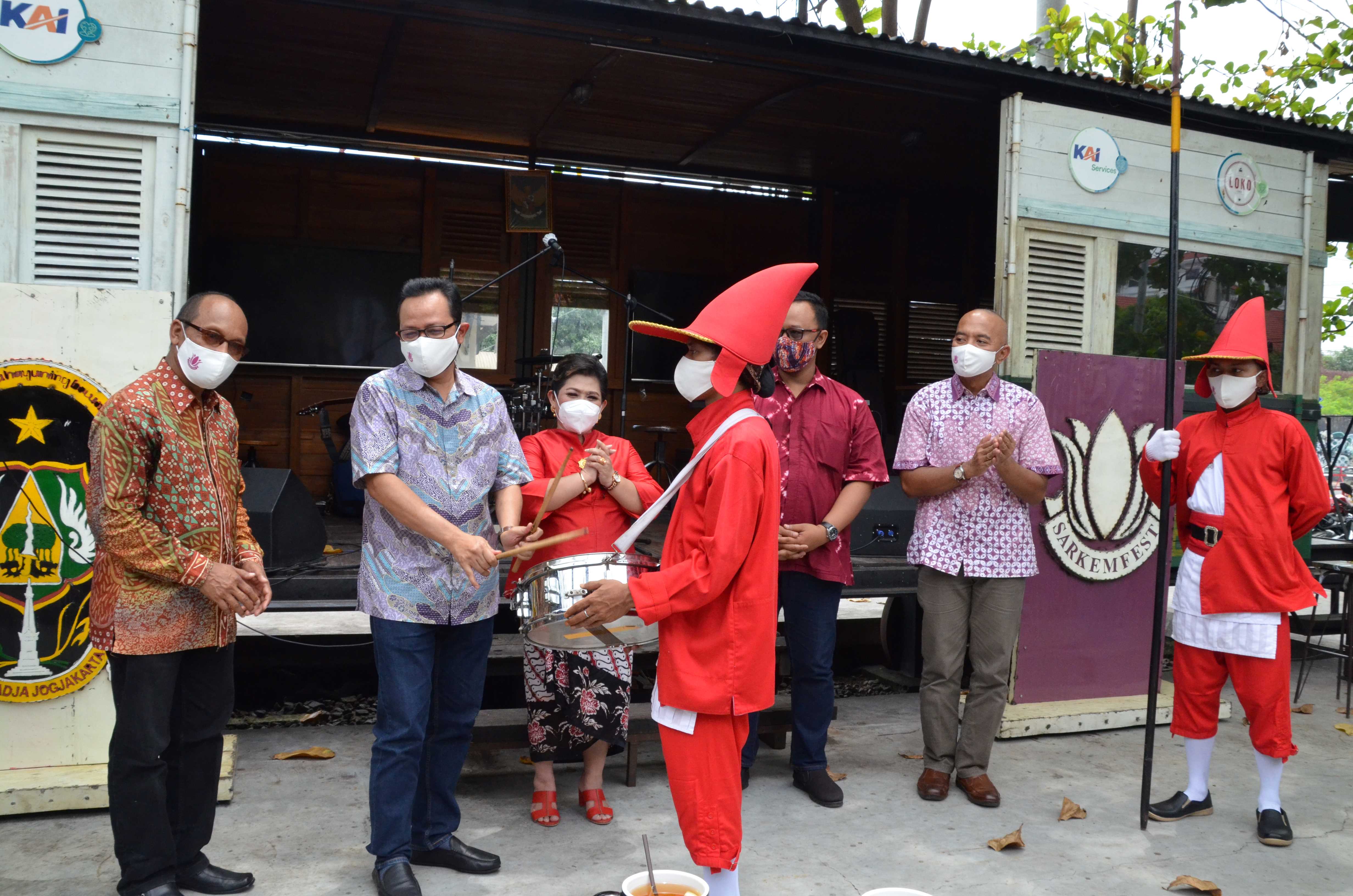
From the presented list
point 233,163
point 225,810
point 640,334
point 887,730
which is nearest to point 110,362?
point 225,810

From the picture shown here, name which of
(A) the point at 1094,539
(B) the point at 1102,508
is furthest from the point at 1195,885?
(B) the point at 1102,508

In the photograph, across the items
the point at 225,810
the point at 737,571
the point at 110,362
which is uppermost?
the point at 110,362

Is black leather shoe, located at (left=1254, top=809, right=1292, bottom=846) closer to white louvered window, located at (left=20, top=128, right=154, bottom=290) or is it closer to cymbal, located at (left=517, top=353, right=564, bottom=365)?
white louvered window, located at (left=20, top=128, right=154, bottom=290)

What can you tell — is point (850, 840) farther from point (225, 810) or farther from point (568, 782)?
point (225, 810)

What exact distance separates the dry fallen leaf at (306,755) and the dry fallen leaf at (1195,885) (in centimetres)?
364

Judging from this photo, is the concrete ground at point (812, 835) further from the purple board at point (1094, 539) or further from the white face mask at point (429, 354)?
the white face mask at point (429, 354)

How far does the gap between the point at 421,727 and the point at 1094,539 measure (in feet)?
13.0

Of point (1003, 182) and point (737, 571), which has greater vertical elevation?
point (1003, 182)

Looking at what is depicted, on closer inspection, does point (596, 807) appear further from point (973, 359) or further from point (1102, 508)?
point (1102, 508)

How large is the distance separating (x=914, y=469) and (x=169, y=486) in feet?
10.0

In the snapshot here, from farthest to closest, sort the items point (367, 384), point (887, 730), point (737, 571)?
point (887, 730) → point (367, 384) → point (737, 571)

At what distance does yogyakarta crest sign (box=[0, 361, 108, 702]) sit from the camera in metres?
3.96

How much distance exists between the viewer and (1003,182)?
5.90m

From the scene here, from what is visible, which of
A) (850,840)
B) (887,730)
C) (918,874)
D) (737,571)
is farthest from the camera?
(887,730)
